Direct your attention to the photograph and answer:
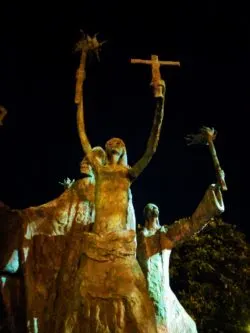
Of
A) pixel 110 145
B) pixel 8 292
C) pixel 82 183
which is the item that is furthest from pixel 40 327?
pixel 110 145

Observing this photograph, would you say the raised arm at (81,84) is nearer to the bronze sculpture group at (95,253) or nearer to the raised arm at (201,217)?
the bronze sculpture group at (95,253)

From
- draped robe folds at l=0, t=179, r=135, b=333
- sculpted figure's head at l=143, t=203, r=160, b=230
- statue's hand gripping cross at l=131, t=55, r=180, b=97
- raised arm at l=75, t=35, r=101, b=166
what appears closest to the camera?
statue's hand gripping cross at l=131, t=55, r=180, b=97

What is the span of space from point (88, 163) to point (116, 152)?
23.0 inches

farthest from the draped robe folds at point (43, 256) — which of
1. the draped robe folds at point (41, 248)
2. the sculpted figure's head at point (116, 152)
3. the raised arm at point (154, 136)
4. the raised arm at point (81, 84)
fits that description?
the raised arm at point (81, 84)

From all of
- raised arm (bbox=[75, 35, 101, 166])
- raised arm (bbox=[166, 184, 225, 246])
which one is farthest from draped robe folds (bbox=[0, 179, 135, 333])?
raised arm (bbox=[166, 184, 225, 246])

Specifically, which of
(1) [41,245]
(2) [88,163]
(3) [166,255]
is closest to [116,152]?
(2) [88,163]

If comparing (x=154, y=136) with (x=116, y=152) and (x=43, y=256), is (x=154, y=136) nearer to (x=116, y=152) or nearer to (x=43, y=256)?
(x=116, y=152)

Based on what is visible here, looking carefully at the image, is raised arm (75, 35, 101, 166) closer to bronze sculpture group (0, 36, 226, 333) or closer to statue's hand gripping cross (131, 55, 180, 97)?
bronze sculpture group (0, 36, 226, 333)

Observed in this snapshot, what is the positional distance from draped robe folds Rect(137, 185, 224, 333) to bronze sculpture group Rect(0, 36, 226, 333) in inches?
0.6

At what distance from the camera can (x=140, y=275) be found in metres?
6.81

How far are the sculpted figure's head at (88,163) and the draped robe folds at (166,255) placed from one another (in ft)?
4.62

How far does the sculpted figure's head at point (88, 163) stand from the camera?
25.9 ft

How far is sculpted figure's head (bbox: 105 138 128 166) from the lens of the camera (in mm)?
7621

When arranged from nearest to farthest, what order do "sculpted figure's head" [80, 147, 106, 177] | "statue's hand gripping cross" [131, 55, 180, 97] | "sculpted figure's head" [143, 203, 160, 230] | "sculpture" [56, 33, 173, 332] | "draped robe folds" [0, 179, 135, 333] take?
"sculpture" [56, 33, 173, 332], "statue's hand gripping cross" [131, 55, 180, 97], "draped robe folds" [0, 179, 135, 333], "sculpted figure's head" [80, 147, 106, 177], "sculpted figure's head" [143, 203, 160, 230]
